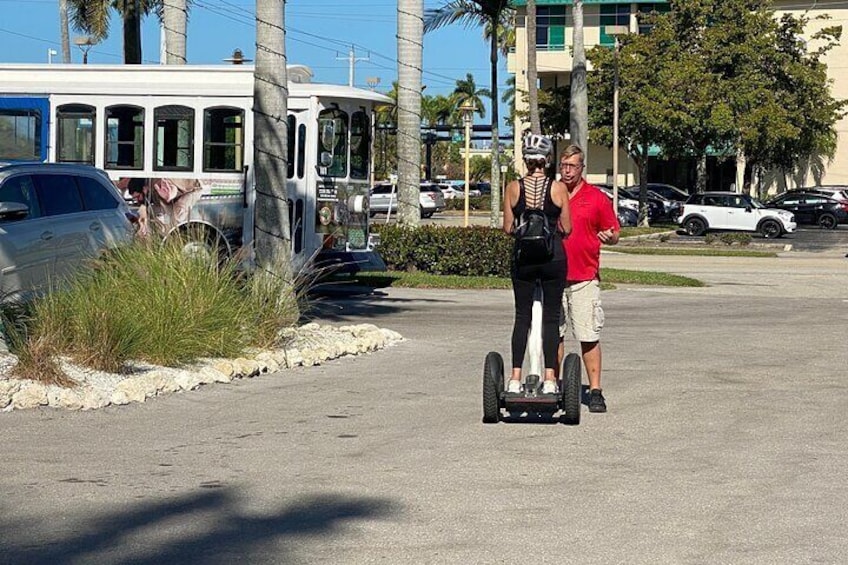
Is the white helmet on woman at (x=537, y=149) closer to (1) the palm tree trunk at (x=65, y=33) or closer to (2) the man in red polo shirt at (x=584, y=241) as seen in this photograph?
(2) the man in red polo shirt at (x=584, y=241)

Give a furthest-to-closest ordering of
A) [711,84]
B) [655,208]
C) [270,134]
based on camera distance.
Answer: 1. [655,208]
2. [711,84]
3. [270,134]

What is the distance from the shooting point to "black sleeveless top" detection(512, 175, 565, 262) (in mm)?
9594

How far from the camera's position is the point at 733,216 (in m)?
47.3

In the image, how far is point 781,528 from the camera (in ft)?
23.0

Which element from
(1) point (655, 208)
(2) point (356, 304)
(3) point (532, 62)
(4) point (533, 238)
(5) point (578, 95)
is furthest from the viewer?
(1) point (655, 208)

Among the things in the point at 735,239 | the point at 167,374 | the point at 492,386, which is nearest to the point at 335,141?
the point at 167,374

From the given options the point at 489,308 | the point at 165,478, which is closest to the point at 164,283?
the point at 165,478

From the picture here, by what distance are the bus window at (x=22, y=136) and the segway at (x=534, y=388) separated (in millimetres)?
13365

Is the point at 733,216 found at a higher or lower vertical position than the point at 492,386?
higher

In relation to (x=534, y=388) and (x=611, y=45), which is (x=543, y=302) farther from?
(x=611, y=45)

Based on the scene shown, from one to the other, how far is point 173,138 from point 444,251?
6.09 m

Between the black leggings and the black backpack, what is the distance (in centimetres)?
9

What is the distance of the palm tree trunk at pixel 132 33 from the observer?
90.6 ft

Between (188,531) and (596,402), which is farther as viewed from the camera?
(596,402)
